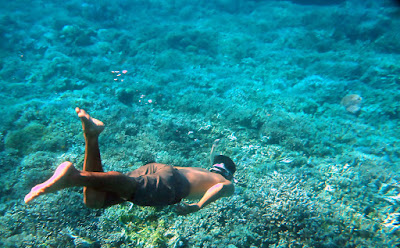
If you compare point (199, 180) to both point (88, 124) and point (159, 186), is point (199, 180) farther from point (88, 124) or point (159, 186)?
point (88, 124)

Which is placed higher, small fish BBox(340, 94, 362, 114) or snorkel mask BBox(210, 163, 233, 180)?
snorkel mask BBox(210, 163, 233, 180)

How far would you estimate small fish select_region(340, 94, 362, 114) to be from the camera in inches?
365

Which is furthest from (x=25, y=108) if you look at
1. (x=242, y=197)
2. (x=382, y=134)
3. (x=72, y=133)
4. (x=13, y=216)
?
(x=382, y=134)

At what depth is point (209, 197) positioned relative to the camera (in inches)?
128

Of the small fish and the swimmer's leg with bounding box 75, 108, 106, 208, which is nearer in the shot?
the swimmer's leg with bounding box 75, 108, 106, 208

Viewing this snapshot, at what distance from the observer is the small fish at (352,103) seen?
9.28 metres

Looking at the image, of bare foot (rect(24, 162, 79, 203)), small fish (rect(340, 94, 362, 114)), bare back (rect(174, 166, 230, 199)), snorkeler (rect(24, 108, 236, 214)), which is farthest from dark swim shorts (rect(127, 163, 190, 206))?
small fish (rect(340, 94, 362, 114))

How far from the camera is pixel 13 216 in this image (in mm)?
3922

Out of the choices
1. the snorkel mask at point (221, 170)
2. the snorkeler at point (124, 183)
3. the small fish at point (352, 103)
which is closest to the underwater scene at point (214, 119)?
the small fish at point (352, 103)

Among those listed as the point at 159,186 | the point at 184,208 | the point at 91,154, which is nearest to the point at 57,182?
the point at 91,154

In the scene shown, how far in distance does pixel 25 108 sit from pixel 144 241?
26.5ft

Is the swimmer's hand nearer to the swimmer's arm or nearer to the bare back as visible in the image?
the swimmer's arm

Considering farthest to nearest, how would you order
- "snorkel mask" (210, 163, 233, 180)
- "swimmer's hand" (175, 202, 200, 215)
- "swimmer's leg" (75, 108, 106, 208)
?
"snorkel mask" (210, 163, 233, 180) → "swimmer's hand" (175, 202, 200, 215) → "swimmer's leg" (75, 108, 106, 208)

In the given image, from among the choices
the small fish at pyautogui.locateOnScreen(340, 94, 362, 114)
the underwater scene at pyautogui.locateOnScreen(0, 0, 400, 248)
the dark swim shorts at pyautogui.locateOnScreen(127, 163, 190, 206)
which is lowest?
the small fish at pyautogui.locateOnScreen(340, 94, 362, 114)
